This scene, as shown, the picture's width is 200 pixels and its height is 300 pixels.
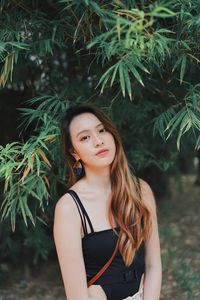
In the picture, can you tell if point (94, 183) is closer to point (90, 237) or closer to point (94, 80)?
point (90, 237)

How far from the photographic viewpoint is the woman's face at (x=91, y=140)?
167 cm

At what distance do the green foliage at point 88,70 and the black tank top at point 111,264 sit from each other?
14.0 inches

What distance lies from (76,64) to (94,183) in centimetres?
118

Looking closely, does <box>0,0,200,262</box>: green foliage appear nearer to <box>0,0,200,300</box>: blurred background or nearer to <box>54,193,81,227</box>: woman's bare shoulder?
<box>0,0,200,300</box>: blurred background

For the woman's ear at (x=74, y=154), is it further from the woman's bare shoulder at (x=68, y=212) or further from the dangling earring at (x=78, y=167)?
the woman's bare shoulder at (x=68, y=212)

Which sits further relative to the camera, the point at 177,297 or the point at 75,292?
the point at 177,297

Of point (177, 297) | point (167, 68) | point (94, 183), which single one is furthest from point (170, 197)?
point (94, 183)

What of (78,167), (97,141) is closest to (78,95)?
(78,167)

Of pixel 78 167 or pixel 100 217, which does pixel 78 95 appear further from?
pixel 100 217

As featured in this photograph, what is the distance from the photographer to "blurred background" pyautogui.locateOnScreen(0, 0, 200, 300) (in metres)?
1.75

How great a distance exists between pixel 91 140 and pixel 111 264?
47cm

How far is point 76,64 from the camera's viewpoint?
276 centimetres

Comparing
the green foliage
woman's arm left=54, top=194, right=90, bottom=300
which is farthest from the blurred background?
woman's arm left=54, top=194, right=90, bottom=300

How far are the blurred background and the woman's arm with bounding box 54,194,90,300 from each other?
25 centimetres
